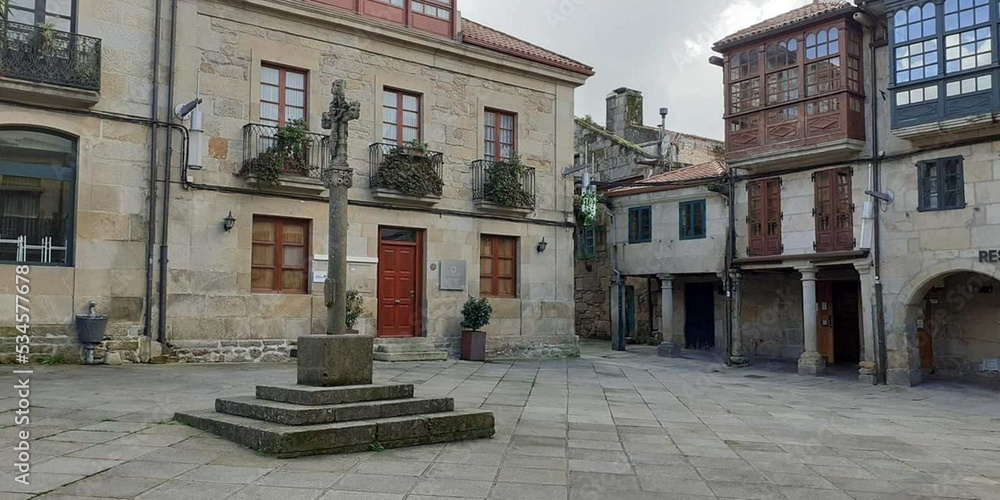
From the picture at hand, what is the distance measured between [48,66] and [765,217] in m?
15.2

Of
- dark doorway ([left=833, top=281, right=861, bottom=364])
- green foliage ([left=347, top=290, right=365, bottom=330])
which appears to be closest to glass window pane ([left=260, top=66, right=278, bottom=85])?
green foliage ([left=347, top=290, right=365, bottom=330])

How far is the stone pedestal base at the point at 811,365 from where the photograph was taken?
17.2m

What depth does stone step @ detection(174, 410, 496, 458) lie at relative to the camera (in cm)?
601

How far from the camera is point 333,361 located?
7.20 meters

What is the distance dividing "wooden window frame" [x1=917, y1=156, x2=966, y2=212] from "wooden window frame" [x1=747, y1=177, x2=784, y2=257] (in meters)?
3.23

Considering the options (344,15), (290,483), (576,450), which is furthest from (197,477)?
(344,15)

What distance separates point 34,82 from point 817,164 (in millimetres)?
15488

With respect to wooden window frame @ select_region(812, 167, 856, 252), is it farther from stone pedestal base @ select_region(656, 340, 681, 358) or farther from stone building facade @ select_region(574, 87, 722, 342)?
stone building facade @ select_region(574, 87, 722, 342)

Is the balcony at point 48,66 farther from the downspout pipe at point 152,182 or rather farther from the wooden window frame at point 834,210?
the wooden window frame at point 834,210

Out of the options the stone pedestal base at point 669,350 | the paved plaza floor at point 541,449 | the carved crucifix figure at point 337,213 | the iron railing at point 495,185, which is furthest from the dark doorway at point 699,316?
the carved crucifix figure at point 337,213

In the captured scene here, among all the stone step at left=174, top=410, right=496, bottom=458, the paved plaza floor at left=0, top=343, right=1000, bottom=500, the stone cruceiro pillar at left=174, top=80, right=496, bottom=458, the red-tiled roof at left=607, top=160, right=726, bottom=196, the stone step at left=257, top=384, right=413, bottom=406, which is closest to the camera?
the paved plaza floor at left=0, top=343, right=1000, bottom=500

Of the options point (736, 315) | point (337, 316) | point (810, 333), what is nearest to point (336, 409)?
point (337, 316)

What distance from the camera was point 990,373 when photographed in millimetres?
16156

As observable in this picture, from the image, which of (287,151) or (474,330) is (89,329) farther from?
(474,330)
